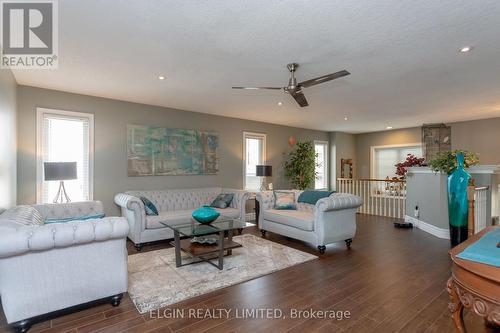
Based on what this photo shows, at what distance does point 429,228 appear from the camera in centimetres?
535

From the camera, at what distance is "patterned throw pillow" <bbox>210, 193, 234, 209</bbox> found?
5418 mm

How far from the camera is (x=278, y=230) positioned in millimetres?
4809

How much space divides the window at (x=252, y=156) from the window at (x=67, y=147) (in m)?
3.55

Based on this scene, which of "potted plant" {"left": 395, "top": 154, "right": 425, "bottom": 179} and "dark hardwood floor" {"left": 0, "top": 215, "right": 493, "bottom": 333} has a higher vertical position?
"potted plant" {"left": 395, "top": 154, "right": 425, "bottom": 179}

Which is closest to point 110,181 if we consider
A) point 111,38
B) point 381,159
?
point 111,38

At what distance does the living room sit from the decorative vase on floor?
3cm

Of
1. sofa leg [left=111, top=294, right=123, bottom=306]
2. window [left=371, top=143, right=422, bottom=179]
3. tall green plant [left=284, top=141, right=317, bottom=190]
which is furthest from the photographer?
window [left=371, top=143, right=422, bottom=179]

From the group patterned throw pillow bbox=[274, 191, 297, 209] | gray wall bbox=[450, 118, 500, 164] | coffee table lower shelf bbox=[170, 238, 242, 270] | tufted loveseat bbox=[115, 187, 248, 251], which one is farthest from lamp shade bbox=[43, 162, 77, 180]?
gray wall bbox=[450, 118, 500, 164]

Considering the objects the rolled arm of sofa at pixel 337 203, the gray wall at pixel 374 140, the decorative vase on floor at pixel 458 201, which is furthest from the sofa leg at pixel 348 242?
the gray wall at pixel 374 140

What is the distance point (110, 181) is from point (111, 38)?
10.0 ft

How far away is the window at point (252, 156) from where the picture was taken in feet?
22.9

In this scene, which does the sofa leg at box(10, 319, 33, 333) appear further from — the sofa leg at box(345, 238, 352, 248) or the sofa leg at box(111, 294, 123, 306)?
the sofa leg at box(345, 238, 352, 248)

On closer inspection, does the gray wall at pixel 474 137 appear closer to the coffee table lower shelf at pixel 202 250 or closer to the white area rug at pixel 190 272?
the white area rug at pixel 190 272

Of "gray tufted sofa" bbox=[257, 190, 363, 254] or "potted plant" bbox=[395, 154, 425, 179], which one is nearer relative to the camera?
"gray tufted sofa" bbox=[257, 190, 363, 254]
